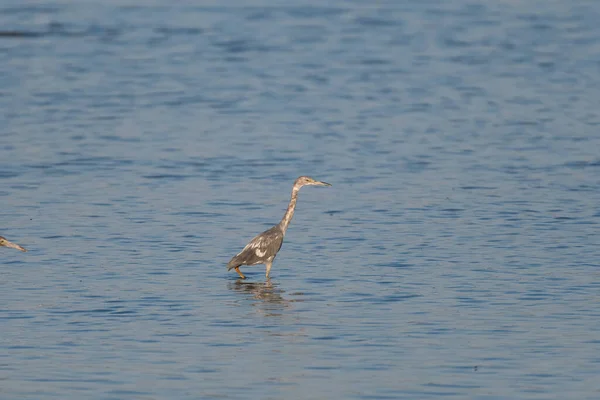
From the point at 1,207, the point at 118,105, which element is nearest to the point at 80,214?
the point at 1,207

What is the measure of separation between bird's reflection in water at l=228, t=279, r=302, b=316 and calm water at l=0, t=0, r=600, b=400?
51 millimetres

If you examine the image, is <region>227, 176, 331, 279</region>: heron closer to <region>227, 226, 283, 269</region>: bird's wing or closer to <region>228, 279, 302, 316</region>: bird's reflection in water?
<region>227, 226, 283, 269</region>: bird's wing

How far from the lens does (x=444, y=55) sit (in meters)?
39.6

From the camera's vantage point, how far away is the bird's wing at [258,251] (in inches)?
595

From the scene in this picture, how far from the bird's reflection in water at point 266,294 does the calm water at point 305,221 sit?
5 centimetres

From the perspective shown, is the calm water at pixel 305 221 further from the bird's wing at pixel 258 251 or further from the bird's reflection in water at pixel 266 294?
the bird's wing at pixel 258 251

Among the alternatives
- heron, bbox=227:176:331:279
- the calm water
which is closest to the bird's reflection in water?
the calm water

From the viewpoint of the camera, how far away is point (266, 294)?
1446 centimetres

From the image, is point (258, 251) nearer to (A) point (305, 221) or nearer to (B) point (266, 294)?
(B) point (266, 294)

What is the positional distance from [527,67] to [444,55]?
3916 millimetres

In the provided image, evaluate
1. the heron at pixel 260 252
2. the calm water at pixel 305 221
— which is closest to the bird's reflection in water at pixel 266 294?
the calm water at pixel 305 221

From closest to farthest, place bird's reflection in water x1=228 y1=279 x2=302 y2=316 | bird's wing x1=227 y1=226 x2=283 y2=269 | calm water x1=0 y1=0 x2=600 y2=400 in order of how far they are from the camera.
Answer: calm water x1=0 y1=0 x2=600 y2=400, bird's reflection in water x1=228 y1=279 x2=302 y2=316, bird's wing x1=227 y1=226 x2=283 y2=269

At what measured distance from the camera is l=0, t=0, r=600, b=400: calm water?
1149 centimetres

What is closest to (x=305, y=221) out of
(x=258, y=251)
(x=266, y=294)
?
(x=258, y=251)
